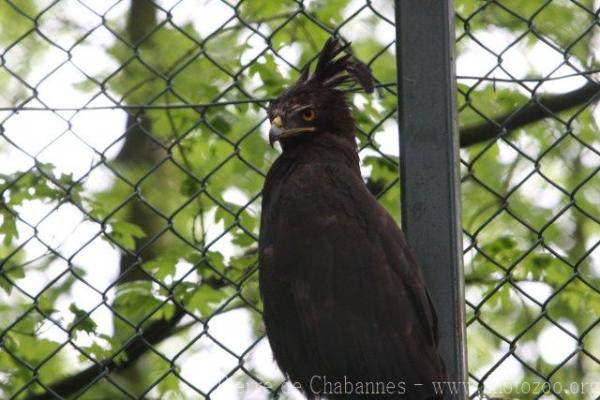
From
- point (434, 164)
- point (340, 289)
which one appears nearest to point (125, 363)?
point (340, 289)

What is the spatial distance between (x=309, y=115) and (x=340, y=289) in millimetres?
786

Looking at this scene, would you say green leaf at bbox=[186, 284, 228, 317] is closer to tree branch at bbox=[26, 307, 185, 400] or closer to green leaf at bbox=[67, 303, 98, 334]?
tree branch at bbox=[26, 307, 185, 400]

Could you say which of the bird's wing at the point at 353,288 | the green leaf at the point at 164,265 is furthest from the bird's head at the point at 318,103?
the green leaf at the point at 164,265

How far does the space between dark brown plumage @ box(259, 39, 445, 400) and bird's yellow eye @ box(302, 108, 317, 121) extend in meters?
0.13

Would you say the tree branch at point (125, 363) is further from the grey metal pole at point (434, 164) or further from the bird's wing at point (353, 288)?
the grey metal pole at point (434, 164)

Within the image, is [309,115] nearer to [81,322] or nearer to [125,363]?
[81,322]

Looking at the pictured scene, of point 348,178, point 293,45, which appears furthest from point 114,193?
point 348,178

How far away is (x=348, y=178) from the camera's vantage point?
3900 millimetres

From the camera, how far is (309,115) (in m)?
4.18

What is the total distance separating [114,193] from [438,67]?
3.58 m

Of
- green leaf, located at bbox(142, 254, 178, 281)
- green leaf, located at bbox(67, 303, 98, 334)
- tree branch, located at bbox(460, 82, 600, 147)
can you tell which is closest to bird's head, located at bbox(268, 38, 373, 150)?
green leaf, located at bbox(67, 303, 98, 334)

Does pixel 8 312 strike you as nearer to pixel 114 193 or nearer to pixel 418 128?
pixel 114 193

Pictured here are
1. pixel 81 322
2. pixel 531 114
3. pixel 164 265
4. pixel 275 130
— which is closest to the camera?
pixel 275 130

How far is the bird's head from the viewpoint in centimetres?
411
